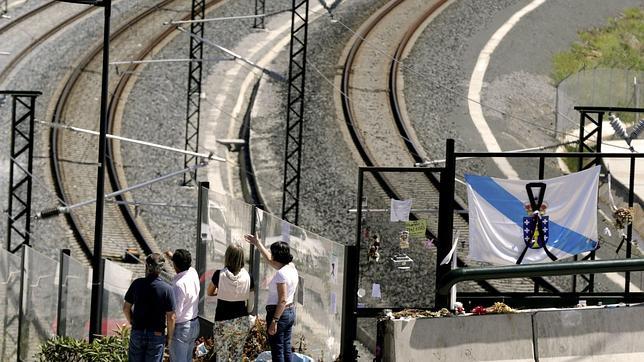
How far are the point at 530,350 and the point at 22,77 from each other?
31.8 m

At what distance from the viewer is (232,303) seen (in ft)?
43.2

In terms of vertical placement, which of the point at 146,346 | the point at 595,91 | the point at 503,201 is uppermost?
the point at 595,91

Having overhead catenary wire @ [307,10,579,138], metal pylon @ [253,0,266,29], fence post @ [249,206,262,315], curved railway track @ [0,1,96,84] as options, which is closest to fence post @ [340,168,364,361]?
fence post @ [249,206,262,315]

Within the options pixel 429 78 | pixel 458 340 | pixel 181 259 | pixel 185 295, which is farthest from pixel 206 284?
pixel 429 78

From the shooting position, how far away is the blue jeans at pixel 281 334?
12586mm

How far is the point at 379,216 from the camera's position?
14.5 m

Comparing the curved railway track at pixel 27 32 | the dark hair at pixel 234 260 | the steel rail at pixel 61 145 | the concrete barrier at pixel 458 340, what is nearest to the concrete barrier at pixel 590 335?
the concrete barrier at pixel 458 340

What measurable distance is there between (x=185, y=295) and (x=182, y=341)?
1.49 feet

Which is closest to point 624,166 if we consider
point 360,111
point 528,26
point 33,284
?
point 360,111

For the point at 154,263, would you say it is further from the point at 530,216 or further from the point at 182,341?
the point at 530,216

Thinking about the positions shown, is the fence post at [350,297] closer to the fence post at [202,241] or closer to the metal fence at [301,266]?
the metal fence at [301,266]

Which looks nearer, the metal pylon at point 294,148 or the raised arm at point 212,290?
the raised arm at point 212,290

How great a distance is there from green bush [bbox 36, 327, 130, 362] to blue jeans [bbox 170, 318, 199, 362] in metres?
1.63

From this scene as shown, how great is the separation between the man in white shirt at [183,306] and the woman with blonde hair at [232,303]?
0.24 m
